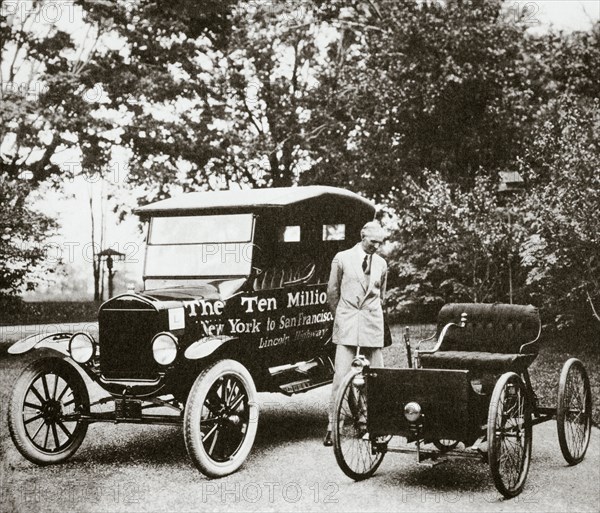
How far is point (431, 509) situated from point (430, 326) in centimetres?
1415

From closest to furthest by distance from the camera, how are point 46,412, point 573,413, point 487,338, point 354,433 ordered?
1. point 354,433
2. point 46,412
3. point 573,413
4. point 487,338

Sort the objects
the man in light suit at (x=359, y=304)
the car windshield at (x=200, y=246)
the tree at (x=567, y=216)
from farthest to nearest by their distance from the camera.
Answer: the tree at (x=567, y=216) < the car windshield at (x=200, y=246) < the man in light suit at (x=359, y=304)

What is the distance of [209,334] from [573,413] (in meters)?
3.21

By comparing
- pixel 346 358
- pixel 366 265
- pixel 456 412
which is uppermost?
pixel 366 265

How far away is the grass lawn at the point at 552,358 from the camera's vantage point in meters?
10.3

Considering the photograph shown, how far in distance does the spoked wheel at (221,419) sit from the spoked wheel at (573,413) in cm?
254

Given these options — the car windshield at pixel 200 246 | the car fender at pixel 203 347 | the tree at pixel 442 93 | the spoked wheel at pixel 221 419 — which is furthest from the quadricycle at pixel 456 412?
the tree at pixel 442 93

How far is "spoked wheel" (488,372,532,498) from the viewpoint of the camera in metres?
5.43

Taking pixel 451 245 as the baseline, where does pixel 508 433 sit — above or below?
below

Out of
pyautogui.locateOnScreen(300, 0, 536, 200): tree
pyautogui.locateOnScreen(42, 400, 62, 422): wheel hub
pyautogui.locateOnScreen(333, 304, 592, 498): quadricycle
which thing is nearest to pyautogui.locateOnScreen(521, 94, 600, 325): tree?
pyautogui.locateOnScreen(300, 0, 536, 200): tree

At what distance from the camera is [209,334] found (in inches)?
276

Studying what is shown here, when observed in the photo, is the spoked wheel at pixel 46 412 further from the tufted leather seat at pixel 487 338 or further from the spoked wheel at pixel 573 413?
the spoked wheel at pixel 573 413

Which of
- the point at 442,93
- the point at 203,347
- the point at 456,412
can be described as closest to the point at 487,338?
the point at 456,412

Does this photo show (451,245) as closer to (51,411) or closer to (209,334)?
(209,334)
